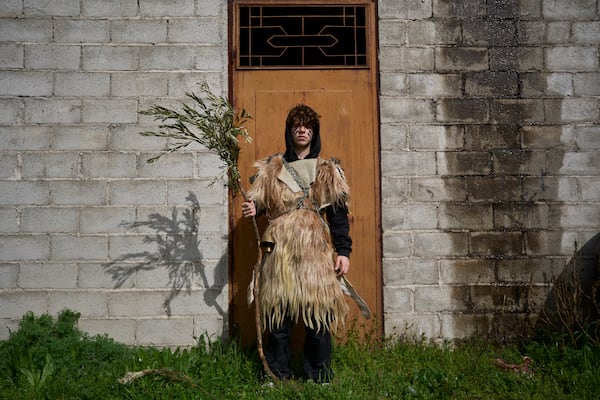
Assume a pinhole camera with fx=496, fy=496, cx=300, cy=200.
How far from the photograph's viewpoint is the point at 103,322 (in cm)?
418

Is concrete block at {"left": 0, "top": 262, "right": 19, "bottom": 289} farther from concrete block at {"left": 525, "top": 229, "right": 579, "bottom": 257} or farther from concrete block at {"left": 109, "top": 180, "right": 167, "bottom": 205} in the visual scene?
concrete block at {"left": 525, "top": 229, "right": 579, "bottom": 257}

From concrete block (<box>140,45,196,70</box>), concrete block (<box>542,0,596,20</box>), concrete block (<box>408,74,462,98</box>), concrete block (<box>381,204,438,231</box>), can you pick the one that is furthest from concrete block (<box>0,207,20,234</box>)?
concrete block (<box>542,0,596,20</box>)

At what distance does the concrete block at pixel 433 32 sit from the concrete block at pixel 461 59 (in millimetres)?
81

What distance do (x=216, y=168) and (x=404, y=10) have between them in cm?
218

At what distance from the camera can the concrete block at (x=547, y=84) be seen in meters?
4.41

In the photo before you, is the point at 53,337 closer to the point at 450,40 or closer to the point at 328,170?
the point at 328,170

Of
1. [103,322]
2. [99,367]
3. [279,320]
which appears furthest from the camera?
[103,322]

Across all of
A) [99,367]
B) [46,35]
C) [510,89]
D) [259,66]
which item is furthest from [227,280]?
[510,89]

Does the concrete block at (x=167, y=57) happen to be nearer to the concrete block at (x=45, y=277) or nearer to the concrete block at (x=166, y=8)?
the concrete block at (x=166, y=8)

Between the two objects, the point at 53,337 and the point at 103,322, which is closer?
the point at 53,337

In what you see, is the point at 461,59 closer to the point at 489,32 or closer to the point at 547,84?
the point at 489,32

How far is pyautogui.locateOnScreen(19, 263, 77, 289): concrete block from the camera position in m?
4.19

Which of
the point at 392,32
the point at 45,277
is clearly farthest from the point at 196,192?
the point at 392,32

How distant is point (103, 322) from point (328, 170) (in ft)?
7.57
